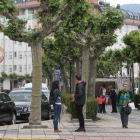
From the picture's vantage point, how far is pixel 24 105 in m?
19.8

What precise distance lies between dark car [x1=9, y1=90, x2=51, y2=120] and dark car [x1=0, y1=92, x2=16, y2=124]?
1409mm

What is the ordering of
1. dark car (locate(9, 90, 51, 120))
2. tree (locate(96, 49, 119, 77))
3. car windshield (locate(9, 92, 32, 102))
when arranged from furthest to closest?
tree (locate(96, 49, 119, 77))
car windshield (locate(9, 92, 32, 102))
dark car (locate(9, 90, 51, 120))

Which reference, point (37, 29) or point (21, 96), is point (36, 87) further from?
point (21, 96)

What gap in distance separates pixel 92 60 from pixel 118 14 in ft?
23.6

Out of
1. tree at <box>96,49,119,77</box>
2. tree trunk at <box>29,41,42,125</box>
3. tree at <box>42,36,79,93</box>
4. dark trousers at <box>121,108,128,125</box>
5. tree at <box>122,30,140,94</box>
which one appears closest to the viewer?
tree trunk at <box>29,41,42,125</box>

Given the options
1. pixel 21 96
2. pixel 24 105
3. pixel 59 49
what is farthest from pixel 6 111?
pixel 59 49

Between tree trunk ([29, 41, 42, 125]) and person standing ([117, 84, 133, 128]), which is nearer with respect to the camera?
tree trunk ([29, 41, 42, 125])

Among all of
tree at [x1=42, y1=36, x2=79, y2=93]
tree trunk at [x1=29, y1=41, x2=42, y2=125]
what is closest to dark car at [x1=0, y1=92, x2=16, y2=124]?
tree trunk at [x1=29, y1=41, x2=42, y2=125]

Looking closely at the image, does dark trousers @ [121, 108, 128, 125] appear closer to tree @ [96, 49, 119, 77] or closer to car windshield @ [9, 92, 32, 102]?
car windshield @ [9, 92, 32, 102]

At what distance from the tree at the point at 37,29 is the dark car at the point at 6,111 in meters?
2.48

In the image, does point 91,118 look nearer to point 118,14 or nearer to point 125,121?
point 125,121

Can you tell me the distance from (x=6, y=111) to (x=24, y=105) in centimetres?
252

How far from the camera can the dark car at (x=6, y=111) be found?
1695 cm

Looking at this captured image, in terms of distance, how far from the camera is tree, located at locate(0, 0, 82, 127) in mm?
14151
